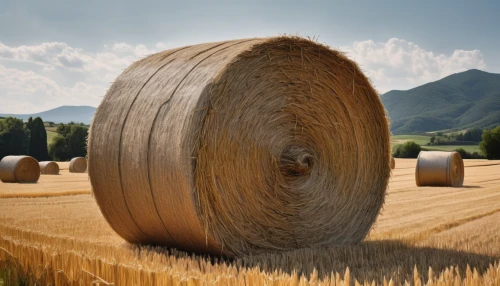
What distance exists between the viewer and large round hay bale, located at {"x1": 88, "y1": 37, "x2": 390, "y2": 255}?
5.26 meters

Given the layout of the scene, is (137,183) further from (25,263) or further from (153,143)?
(25,263)

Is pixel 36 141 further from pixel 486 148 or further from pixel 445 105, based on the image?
pixel 445 105

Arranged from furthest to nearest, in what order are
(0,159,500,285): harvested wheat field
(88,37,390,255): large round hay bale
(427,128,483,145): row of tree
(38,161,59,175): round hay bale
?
(427,128,483,145): row of tree < (38,161,59,175): round hay bale < (88,37,390,255): large round hay bale < (0,159,500,285): harvested wheat field

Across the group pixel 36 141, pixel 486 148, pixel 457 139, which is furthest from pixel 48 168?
pixel 457 139

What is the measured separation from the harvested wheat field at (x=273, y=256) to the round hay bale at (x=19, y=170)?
1029cm

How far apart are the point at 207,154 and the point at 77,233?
9.11 ft

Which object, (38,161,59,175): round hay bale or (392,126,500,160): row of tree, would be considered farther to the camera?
(392,126,500,160): row of tree

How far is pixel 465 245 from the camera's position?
19.8 feet

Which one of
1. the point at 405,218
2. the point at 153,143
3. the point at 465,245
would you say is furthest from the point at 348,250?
the point at 405,218

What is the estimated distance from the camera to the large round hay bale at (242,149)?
17.3ft

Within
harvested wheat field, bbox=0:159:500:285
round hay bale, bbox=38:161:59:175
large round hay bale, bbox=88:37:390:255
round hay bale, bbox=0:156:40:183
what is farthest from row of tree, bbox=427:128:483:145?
large round hay bale, bbox=88:37:390:255

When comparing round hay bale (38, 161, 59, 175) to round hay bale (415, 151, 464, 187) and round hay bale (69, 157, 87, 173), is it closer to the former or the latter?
round hay bale (69, 157, 87, 173)

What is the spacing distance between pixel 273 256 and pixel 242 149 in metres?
1.09

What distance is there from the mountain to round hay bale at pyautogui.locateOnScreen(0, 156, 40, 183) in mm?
100849
